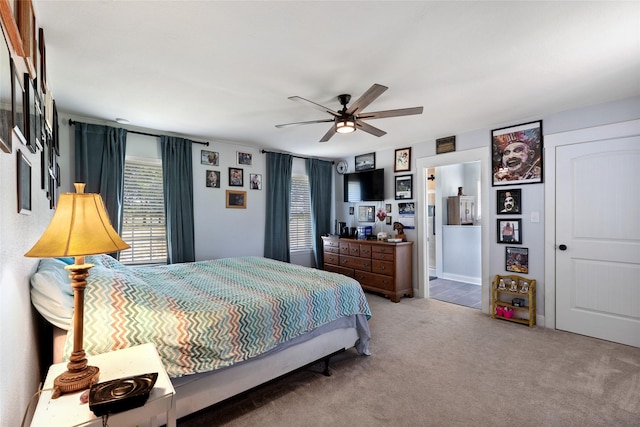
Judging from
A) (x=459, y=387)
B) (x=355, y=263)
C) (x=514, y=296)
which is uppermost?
(x=355, y=263)

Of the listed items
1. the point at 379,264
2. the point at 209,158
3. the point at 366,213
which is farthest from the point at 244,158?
the point at 379,264

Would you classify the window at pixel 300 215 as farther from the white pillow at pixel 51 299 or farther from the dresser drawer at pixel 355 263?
the white pillow at pixel 51 299

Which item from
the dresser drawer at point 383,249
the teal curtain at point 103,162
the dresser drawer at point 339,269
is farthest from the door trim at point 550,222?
the teal curtain at point 103,162

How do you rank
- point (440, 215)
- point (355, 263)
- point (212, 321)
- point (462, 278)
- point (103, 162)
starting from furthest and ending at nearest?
point (440, 215)
point (462, 278)
point (355, 263)
point (103, 162)
point (212, 321)

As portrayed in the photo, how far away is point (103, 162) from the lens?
362cm

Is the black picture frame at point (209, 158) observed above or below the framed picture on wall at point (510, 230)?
above

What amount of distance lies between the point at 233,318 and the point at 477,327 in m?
2.90

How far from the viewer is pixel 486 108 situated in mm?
3209

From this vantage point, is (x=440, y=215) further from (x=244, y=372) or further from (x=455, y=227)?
(x=244, y=372)

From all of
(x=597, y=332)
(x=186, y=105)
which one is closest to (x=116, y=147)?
(x=186, y=105)

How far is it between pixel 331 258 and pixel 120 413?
14.7ft

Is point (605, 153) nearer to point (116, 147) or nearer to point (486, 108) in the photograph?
point (486, 108)

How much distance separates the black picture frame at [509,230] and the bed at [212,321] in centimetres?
225

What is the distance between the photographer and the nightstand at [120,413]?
3.53 feet
